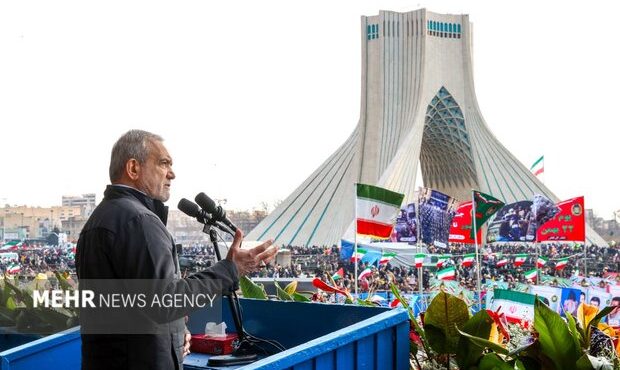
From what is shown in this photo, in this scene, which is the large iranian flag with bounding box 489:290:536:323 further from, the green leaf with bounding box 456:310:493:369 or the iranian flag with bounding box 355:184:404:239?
the iranian flag with bounding box 355:184:404:239

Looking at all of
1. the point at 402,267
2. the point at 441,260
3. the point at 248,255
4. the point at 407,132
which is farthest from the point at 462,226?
the point at 407,132

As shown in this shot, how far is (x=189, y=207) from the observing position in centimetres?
265

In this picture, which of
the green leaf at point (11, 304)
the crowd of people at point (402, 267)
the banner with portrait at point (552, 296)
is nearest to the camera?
the green leaf at point (11, 304)

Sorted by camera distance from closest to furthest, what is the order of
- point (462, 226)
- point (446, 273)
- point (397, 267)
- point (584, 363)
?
point (584, 363)
point (446, 273)
point (462, 226)
point (397, 267)

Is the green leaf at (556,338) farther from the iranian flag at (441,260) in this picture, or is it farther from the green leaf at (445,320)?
the iranian flag at (441,260)

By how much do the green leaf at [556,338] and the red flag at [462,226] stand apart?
1331 centimetres

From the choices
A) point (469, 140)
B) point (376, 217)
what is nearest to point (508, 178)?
point (469, 140)

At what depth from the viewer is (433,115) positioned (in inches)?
1529

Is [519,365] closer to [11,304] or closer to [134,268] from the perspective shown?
[134,268]

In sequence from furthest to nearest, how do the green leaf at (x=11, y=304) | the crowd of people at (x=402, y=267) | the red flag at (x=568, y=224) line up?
the crowd of people at (x=402, y=267), the red flag at (x=568, y=224), the green leaf at (x=11, y=304)

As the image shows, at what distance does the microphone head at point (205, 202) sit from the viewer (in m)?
2.55

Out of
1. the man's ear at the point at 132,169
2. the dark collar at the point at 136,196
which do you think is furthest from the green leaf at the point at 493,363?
the man's ear at the point at 132,169

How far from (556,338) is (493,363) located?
0.84ft

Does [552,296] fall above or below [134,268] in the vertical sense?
below
